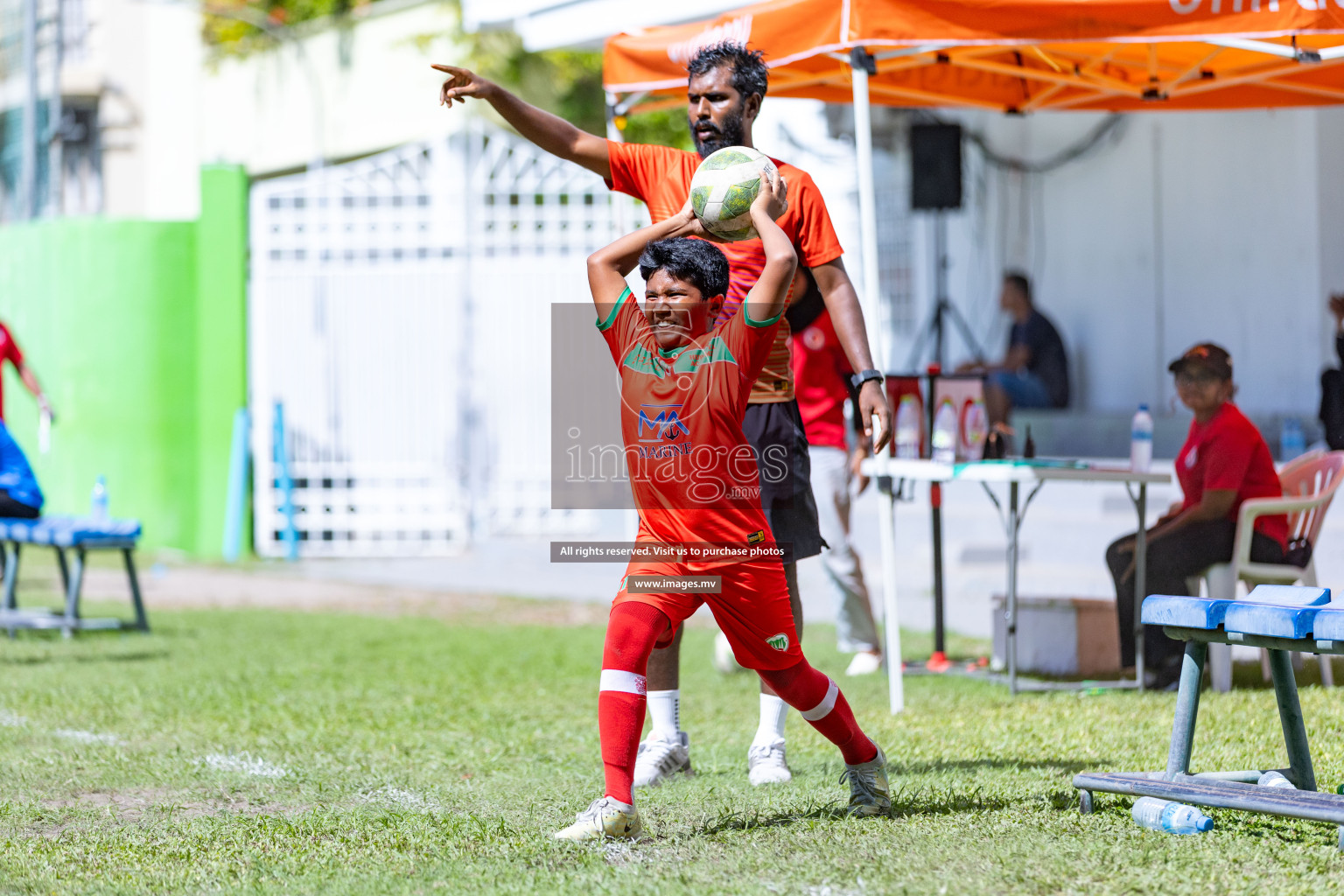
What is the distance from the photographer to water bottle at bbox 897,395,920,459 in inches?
283

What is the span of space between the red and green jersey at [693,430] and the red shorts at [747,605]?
0.25 ft

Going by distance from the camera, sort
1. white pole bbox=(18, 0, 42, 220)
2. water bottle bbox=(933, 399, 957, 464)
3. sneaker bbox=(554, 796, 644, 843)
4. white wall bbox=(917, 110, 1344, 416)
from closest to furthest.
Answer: sneaker bbox=(554, 796, 644, 843) → water bottle bbox=(933, 399, 957, 464) → white wall bbox=(917, 110, 1344, 416) → white pole bbox=(18, 0, 42, 220)

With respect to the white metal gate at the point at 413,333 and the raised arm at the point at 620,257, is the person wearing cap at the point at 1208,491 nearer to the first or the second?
the raised arm at the point at 620,257

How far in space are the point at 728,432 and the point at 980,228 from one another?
11.1 m

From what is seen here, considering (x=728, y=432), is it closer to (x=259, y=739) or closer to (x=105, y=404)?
(x=259, y=739)

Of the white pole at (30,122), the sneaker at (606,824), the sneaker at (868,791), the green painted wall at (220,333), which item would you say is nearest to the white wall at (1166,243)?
the green painted wall at (220,333)

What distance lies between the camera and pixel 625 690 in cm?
413

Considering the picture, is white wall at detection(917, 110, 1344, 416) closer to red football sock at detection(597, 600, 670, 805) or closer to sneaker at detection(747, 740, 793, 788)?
sneaker at detection(747, 740, 793, 788)

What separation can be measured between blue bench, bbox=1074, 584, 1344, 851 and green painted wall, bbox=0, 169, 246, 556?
11.3m

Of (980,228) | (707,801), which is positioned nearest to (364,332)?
(980,228)

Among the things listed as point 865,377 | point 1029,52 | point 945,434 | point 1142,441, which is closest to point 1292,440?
point 1142,441

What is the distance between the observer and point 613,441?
17.8 feet

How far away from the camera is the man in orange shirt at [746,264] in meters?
4.84

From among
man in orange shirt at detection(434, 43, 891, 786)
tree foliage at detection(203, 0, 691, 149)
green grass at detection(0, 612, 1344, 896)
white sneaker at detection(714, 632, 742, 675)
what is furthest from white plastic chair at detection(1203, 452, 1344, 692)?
tree foliage at detection(203, 0, 691, 149)
